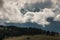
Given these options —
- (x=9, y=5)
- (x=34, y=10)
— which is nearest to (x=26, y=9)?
(x=34, y=10)

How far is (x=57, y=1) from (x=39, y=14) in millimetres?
551

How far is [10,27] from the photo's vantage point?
405cm

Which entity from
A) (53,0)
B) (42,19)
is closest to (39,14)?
(42,19)

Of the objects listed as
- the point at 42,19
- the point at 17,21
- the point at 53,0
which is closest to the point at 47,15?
the point at 42,19

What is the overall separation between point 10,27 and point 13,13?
0.37m

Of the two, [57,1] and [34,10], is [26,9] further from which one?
[57,1]

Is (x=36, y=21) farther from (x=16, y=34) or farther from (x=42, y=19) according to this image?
(x=16, y=34)

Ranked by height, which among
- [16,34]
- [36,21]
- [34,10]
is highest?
[34,10]

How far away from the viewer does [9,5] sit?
4148 millimetres

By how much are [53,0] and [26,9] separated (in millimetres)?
717

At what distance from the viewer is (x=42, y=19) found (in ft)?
13.2

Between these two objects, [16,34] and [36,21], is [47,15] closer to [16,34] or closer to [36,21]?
[36,21]

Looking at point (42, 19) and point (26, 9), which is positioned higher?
point (26, 9)

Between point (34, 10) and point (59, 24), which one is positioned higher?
point (34, 10)
